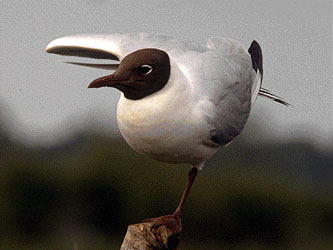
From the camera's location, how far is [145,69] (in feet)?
5.44

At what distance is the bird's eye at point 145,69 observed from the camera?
1.65m

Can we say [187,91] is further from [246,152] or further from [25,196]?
[25,196]

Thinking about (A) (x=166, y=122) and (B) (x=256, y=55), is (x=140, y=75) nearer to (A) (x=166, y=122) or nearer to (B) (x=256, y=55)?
(A) (x=166, y=122)

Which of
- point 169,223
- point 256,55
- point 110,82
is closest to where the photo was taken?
point 110,82

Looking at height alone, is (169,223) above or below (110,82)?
below

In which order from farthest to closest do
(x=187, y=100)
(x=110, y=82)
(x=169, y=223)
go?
(x=169, y=223), (x=187, y=100), (x=110, y=82)

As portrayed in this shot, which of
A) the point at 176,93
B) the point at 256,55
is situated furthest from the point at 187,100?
the point at 256,55

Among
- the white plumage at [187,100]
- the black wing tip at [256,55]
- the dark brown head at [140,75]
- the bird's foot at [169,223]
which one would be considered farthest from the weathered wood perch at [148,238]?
the black wing tip at [256,55]

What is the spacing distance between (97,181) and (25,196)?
16.4 inches

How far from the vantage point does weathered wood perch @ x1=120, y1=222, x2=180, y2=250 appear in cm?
175

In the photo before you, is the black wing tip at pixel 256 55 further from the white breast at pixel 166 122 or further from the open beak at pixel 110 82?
the open beak at pixel 110 82

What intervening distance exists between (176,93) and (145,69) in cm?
10

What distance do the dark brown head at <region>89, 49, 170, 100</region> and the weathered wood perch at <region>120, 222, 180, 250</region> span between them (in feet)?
1.10

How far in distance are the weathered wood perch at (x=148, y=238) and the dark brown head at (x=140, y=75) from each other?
1.10 ft
